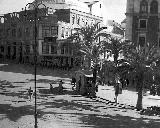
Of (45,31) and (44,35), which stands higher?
(45,31)

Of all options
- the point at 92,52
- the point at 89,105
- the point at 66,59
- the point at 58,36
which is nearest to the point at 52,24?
the point at 58,36

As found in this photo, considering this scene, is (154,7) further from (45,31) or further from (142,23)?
(45,31)

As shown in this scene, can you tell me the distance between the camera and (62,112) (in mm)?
24219

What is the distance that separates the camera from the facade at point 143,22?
54219mm

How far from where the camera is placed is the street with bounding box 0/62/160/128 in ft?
68.7

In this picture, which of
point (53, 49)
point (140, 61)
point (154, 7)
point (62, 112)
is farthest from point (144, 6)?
point (62, 112)

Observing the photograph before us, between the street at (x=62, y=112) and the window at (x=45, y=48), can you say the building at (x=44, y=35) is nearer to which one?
the window at (x=45, y=48)

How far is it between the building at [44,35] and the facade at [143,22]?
873 centimetres

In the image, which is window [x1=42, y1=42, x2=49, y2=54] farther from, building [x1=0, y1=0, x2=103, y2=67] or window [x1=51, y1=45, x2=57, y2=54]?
window [x1=51, y1=45, x2=57, y2=54]

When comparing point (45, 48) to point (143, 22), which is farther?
point (45, 48)

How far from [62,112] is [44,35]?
34.9m

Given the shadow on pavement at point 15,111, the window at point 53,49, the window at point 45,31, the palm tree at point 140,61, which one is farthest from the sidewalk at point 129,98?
the window at point 45,31

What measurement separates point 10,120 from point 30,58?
3848 cm

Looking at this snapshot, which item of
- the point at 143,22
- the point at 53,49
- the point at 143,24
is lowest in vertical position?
the point at 53,49
